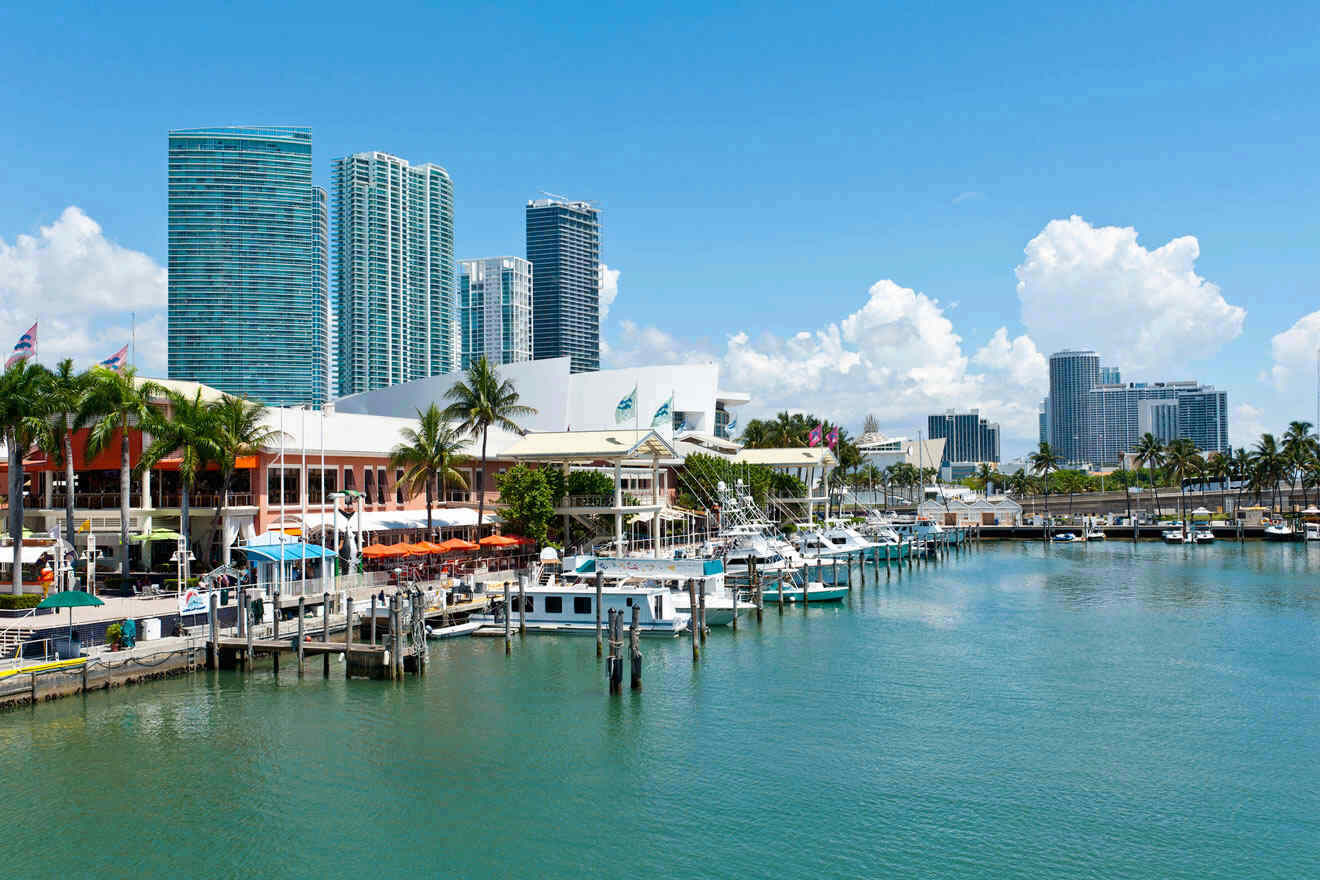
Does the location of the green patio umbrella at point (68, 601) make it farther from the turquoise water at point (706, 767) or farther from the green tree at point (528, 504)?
the green tree at point (528, 504)

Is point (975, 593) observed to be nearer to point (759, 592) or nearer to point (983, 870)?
point (759, 592)

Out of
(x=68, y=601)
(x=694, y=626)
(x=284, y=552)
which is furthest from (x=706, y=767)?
(x=284, y=552)

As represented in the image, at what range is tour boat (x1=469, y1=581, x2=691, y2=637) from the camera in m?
53.9

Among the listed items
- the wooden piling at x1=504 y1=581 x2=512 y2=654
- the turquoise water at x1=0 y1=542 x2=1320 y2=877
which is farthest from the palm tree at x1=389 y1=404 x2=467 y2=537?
the turquoise water at x1=0 y1=542 x2=1320 y2=877

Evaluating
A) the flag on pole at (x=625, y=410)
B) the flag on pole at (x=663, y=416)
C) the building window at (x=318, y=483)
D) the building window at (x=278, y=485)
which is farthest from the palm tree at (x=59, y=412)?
the flag on pole at (x=663, y=416)

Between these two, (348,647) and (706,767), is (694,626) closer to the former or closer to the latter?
(348,647)

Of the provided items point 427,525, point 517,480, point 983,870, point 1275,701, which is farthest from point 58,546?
point 1275,701

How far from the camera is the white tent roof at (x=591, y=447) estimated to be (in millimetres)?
74125

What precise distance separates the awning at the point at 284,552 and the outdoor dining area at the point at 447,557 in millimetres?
4630

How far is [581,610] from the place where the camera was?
54.3 m

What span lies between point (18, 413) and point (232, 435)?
1061 cm

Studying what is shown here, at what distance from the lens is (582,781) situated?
30672 millimetres

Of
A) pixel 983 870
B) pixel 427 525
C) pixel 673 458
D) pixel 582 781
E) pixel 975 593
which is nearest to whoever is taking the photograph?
pixel 983 870

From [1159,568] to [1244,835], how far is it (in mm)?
73915
